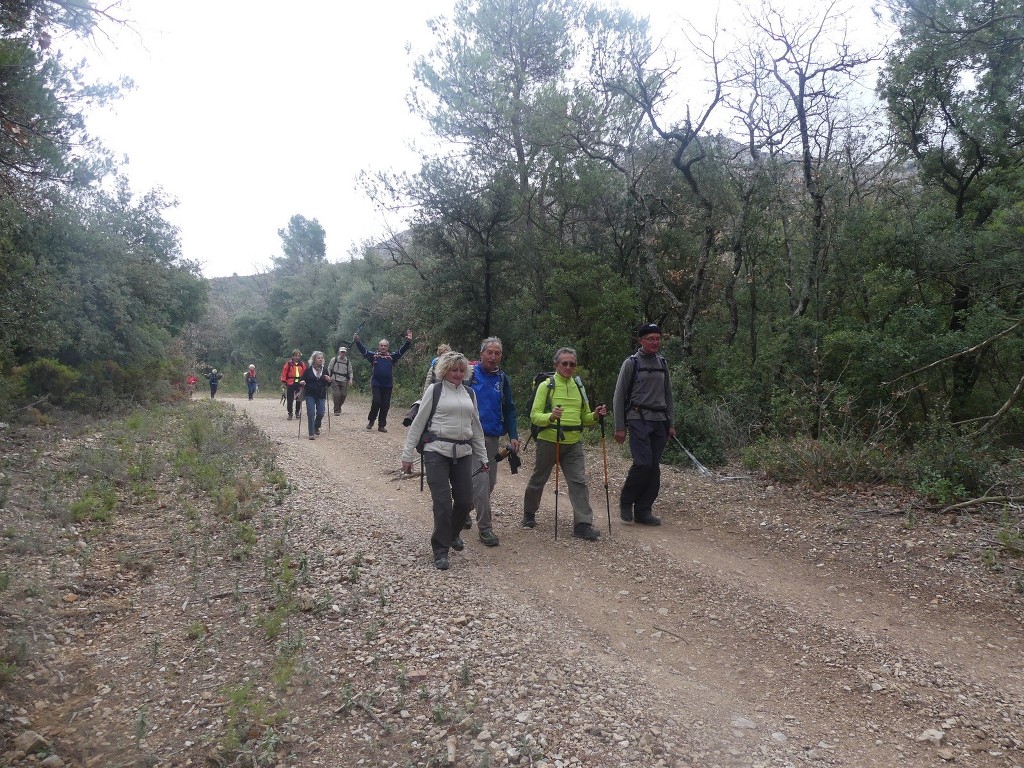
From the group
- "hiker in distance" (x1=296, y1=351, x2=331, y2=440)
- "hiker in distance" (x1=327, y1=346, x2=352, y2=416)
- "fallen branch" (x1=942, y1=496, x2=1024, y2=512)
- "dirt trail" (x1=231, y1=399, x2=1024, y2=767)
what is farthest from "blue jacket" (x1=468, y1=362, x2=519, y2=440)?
"hiker in distance" (x1=327, y1=346, x2=352, y2=416)

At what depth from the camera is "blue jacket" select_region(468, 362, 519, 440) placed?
6562 millimetres

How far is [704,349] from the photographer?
1661cm

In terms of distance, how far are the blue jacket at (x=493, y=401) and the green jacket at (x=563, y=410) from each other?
0.30m

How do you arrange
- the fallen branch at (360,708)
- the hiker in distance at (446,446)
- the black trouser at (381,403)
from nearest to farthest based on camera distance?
the fallen branch at (360,708) → the hiker in distance at (446,446) → the black trouser at (381,403)

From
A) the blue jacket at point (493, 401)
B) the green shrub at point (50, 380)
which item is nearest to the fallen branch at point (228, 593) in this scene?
the blue jacket at point (493, 401)

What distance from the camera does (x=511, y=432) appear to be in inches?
265

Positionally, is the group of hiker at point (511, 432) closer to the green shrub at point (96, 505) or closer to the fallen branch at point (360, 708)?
the fallen branch at point (360, 708)

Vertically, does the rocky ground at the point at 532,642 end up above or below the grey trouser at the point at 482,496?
below

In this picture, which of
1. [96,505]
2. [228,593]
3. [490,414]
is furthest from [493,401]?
[96,505]

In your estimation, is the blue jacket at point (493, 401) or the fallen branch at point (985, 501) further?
the blue jacket at point (493, 401)

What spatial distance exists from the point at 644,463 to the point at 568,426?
0.99m

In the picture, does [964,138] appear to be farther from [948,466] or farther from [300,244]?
[300,244]

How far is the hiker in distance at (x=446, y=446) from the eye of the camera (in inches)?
222

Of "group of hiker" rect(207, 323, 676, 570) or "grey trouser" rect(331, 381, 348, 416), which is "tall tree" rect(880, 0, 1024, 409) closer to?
"group of hiker" rect(207, 323, 676, 570)
